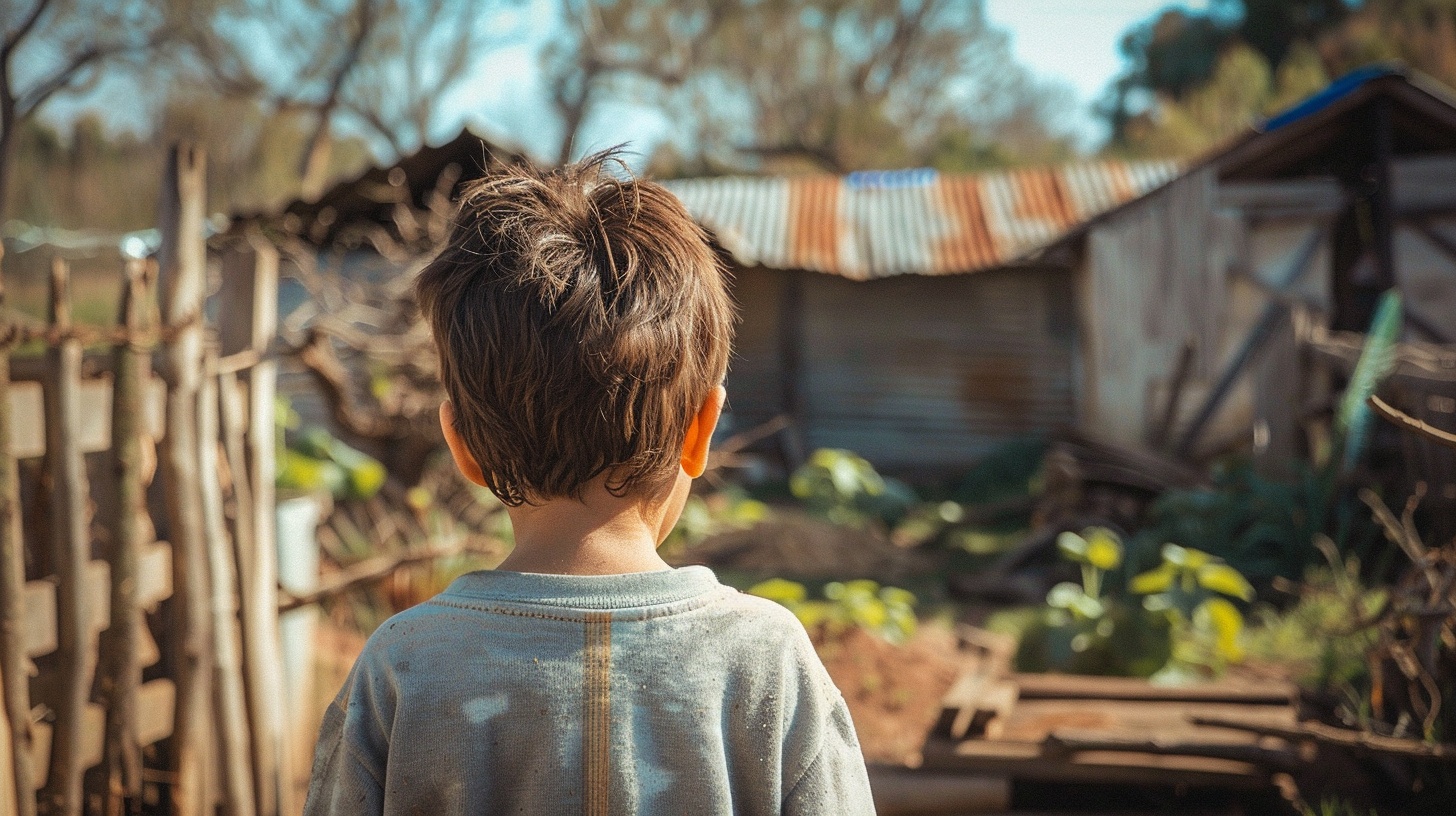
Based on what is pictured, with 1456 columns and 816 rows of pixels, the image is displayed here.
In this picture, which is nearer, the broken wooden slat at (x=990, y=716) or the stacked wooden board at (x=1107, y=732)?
the stacked wooden board at (x=1107, y=732)

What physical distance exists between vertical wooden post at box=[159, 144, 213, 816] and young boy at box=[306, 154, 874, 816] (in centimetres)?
162

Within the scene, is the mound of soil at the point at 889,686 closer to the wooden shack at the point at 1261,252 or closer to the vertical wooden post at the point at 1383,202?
the wooden shack at the point at 1261,252

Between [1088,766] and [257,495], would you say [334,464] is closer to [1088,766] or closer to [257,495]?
[257,495]

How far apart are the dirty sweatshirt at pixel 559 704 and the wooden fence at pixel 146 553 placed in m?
1.39

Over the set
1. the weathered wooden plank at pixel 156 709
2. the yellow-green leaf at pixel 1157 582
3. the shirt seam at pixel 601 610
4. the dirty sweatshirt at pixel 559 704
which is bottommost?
the yellow-green leaf at pixel 1157 582

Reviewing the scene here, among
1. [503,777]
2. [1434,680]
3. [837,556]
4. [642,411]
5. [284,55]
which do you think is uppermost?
[284,55]

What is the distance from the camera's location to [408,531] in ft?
21.0

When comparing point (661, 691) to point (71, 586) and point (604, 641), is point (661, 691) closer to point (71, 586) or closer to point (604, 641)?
point (604, 641)

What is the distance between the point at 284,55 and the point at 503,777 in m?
25.5

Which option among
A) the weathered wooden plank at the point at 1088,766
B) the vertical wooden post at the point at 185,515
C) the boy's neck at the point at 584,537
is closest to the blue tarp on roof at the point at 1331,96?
the weathered wooden plank at the point at 1088,766

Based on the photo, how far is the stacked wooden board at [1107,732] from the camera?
3.24m

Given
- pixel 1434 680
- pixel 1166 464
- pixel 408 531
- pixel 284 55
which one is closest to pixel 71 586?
pixel 1434 680

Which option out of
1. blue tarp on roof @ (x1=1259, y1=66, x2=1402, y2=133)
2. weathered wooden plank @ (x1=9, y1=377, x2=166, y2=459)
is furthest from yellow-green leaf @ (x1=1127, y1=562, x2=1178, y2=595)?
blue tarp on roof @ (x1=1259, y1=66, x2=1402, y2=133)

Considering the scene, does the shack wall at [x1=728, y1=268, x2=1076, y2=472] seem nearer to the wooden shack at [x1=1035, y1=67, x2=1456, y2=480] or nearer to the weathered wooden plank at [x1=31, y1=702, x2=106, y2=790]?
the wooden shack at [x1=1035, y1=67, x2=1456, y2=480]
